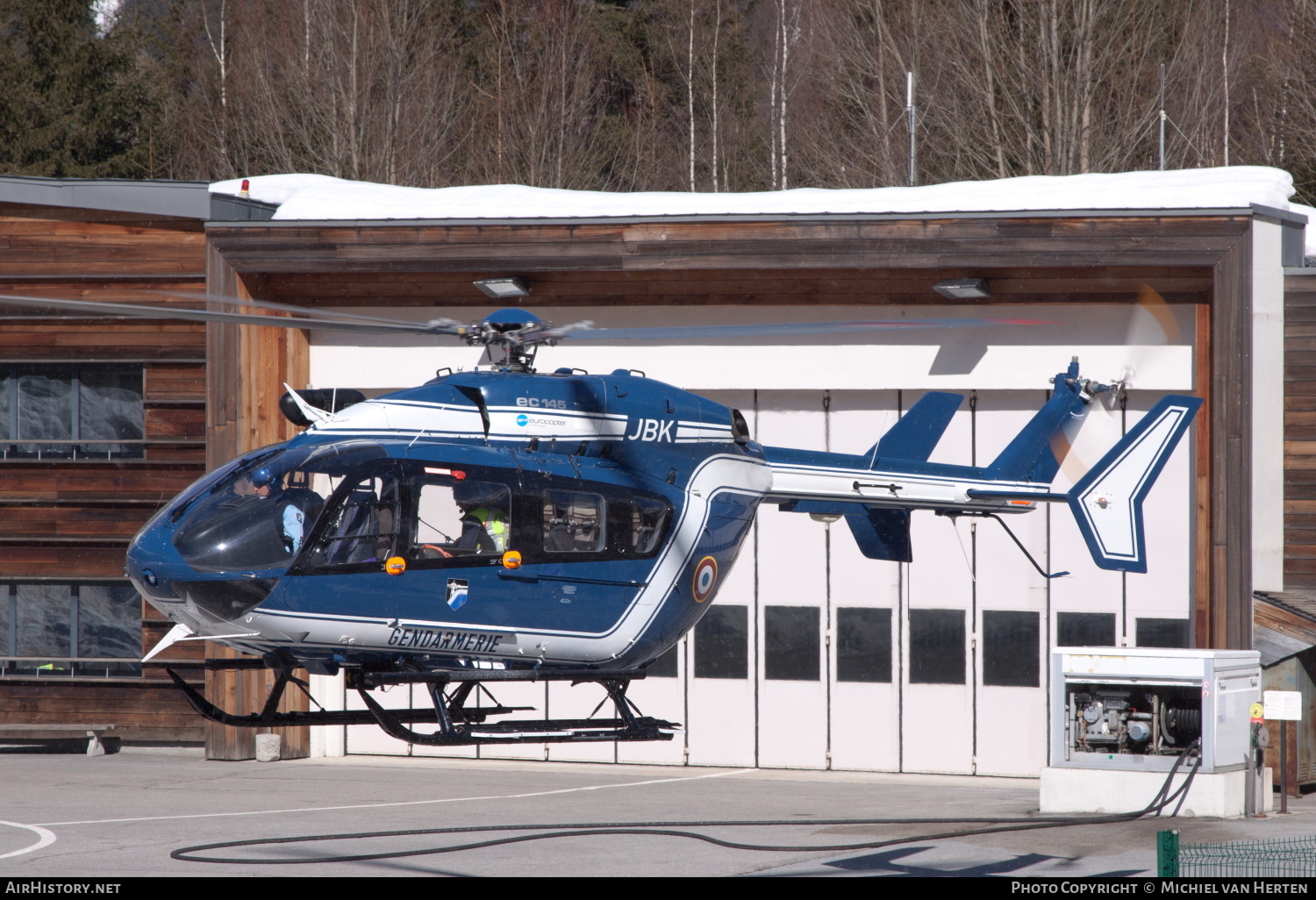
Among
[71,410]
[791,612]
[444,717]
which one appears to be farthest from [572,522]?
[71,410]

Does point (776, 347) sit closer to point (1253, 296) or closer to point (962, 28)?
point (1253, 296)

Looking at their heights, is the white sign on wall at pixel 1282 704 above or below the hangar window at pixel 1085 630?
below

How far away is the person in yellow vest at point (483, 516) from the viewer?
940 centimetres

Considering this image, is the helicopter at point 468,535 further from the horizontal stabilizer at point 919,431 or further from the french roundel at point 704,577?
the horizontal stabilizer at point 919,431

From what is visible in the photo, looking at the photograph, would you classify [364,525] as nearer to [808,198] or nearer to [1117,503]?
[1117,503]

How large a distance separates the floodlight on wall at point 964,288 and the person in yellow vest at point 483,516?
29.3 ft

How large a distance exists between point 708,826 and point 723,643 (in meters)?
4.76

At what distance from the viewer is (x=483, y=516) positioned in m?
9.46

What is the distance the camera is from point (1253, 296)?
53.3 feet

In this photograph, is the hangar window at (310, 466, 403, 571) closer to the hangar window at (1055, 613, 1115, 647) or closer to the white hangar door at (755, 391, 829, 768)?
the white hangar door at (755, 391, 829, 768)

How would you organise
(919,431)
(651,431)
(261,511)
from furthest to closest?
1. (919,431)
2. (651,431)
3. (261,511)

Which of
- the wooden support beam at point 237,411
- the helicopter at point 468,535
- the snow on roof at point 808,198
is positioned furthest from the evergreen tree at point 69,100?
the helicopter at point 468,535

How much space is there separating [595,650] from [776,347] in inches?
356

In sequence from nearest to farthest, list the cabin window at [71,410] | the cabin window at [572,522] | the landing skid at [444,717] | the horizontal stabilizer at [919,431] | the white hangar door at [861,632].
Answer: the landing skid at [444,717], the cabin window at [572,522], the horizontal stabilizer at [919,431], the white hangar door at [861,632], the cabin window at [71,410]
